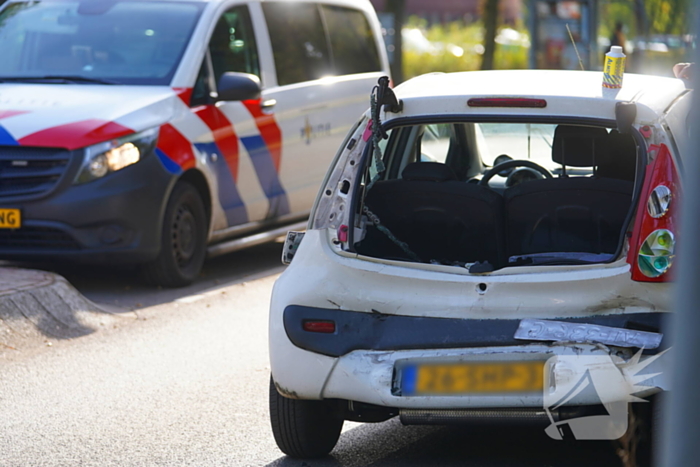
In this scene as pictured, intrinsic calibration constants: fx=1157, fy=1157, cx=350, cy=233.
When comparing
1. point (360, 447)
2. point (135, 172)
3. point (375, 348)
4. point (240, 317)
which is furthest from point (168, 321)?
point (375, 348)

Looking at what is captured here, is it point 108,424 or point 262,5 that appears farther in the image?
point 262,5

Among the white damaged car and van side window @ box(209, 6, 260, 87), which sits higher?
the white damaged car

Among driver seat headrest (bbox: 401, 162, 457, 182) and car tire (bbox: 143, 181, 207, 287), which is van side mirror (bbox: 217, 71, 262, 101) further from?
driver seat headrest (bbox: 401, 162, 457, 182)

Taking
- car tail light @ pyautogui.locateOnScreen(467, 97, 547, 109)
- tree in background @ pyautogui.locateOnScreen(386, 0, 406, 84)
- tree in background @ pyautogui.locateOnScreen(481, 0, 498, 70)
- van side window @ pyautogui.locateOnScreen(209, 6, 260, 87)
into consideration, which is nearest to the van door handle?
van side window @ pyautogui.locateOnScreen(209, 6, 260, 87)

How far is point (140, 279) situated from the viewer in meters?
8.20

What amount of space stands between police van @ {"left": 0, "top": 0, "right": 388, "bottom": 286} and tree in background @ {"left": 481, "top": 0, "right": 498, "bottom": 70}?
54.5 ft

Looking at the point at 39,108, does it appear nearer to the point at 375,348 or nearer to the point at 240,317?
the point at 240,317

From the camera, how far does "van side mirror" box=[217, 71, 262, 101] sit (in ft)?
26.1

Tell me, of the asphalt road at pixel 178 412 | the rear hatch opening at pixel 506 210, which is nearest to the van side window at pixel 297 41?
the asphalt road at pixel 178 412

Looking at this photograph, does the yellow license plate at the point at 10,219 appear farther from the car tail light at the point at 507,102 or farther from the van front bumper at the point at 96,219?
the car tail light at the point at 507,102

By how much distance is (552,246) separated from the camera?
474cm

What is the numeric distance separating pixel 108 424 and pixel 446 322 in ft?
5.64

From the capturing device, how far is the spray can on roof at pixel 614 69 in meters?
4.27

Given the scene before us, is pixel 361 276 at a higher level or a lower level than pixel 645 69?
higher
